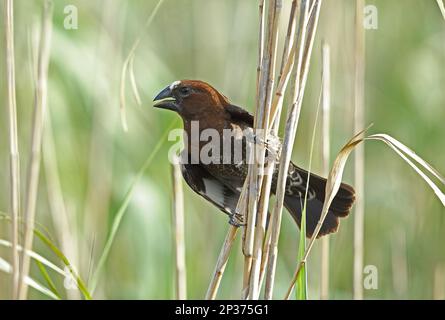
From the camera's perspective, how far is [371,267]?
333 centimetres

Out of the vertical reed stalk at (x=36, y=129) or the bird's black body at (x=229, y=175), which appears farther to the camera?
the bird's black body at (x=229, y=175)

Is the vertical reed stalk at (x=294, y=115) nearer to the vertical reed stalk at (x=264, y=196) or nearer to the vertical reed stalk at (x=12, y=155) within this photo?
the vertical reed stalk at (x=264, y=196)

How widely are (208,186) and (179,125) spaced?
0.30 m

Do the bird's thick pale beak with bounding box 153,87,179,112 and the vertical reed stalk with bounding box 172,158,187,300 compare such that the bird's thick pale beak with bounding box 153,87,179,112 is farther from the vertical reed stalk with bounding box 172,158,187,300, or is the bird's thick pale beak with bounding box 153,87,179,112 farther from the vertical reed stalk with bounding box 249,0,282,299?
the vertical reed stalk with bounding box 249,0,282,299

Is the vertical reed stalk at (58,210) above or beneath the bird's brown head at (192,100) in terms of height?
beneath

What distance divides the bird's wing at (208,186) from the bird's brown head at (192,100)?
214 millimetres

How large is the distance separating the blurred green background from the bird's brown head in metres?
0.49

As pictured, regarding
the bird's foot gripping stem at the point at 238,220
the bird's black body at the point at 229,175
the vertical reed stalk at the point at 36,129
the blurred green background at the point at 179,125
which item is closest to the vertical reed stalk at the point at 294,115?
the bird's foot gripping stem at the point at 238,220

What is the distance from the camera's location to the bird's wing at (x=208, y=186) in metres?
2.85

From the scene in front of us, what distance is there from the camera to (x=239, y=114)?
9.11 feet

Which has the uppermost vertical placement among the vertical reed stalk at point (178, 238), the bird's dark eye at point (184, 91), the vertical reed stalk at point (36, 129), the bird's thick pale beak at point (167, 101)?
the bird's dark eye at point (184, 91)

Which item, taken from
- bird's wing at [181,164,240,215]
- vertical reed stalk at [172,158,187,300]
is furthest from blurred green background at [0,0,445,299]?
vertical reed stalk at [172,158,187,300]
